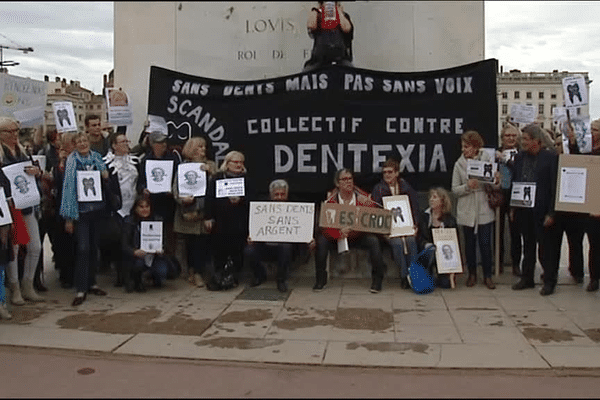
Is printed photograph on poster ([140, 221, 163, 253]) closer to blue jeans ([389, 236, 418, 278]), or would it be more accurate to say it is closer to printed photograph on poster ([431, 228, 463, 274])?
blue jeans ([389, 236, 418, 278])

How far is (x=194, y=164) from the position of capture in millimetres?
7840

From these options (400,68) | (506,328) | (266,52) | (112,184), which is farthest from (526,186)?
(112,184)

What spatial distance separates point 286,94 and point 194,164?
1.62 metres

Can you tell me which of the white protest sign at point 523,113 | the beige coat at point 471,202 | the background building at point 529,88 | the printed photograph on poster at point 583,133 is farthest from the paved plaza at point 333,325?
the background building at point 529,88

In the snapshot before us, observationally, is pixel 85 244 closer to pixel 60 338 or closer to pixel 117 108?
pixel 60 338

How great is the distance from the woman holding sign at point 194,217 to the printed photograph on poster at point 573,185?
4100 mm

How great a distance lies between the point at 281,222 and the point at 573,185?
3.39 m

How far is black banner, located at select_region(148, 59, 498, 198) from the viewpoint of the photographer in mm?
8461

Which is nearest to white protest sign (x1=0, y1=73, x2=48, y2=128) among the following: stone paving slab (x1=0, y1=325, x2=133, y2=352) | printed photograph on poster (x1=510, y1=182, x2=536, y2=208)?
stone paving slab (x1=0, y1=325, x2=133, y2=352)

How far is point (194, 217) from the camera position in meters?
7.84

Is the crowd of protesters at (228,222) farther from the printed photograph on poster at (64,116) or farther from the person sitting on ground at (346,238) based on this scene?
the printed photograph on poster at (64,116)

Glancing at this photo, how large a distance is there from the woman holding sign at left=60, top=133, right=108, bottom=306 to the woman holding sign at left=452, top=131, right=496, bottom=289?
4.24 m

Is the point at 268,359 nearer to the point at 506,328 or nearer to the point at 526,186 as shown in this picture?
the point at 506,328

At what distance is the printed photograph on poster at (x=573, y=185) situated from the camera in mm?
7348
